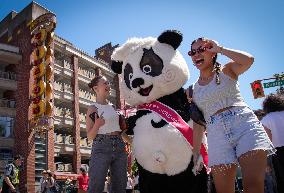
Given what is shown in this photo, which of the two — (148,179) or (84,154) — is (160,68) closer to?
(148,179)

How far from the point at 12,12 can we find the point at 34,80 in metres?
7.73

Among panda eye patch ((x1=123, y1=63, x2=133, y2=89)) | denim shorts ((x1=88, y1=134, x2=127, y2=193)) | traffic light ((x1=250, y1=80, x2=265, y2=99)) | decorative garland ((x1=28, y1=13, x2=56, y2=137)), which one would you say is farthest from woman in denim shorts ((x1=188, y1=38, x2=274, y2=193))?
decorative garland ((x1=28, y1=13, x2=56, y2=137))

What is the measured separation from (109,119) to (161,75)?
887 mm

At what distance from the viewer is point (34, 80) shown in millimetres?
23500

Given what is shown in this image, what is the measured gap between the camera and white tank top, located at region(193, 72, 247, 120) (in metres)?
2.74

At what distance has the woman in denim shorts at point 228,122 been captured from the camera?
2.43m

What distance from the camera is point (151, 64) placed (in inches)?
149

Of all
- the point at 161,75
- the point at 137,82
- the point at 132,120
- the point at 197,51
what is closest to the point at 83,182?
the point at 132,120

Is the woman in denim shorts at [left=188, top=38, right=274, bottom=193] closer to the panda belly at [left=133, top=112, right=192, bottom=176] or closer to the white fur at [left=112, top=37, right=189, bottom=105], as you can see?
the panda belly at [left=133, top=112, right=192, bottom=176]

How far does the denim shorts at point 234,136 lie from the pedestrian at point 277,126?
6.13 ft

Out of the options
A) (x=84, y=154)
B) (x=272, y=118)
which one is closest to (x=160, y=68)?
(x=272, y=118)

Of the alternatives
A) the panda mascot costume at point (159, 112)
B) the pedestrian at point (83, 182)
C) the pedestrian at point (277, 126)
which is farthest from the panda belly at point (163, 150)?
the pedestrian at point (83, 182)

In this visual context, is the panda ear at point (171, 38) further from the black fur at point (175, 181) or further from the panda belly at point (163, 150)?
the panda belly at point (163, 150)

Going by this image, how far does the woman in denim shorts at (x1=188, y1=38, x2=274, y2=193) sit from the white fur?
2.49 ft
